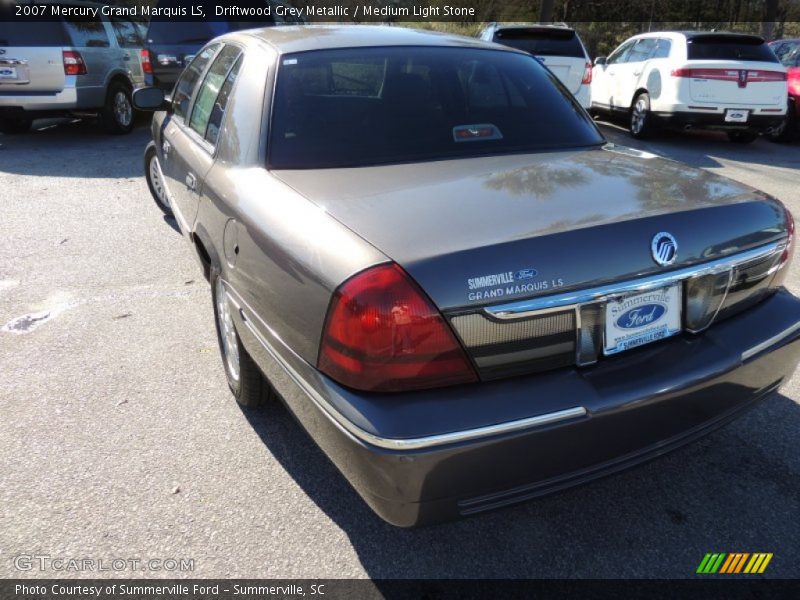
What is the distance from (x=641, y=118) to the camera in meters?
9.70

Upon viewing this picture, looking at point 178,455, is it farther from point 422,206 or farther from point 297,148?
point 422,206

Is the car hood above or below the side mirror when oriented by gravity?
below

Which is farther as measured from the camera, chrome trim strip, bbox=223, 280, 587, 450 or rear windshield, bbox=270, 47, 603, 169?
rear windshield, bbox=270, 47, 603, 169

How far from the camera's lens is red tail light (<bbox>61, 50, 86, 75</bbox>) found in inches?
344

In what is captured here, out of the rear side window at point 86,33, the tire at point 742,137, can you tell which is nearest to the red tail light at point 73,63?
the rear side window at point 86,33

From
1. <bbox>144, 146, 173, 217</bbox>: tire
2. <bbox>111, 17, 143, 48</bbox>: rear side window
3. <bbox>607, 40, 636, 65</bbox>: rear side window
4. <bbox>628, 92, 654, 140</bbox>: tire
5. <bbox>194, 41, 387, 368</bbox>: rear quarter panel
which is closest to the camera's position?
<bbox>194, 41, 387, 368</bbox>: rear quarter panel

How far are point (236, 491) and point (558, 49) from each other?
853 centimetres

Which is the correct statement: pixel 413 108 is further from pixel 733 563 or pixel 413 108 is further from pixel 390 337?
pixel 733 563

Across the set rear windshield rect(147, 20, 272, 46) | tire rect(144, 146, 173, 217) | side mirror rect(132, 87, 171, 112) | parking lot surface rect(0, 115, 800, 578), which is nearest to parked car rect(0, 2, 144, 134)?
rear windshield rect(147, 20, 272, 46)

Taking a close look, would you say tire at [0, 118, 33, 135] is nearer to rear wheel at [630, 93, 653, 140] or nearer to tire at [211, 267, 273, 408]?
tire at [211, 267, 273, 408]

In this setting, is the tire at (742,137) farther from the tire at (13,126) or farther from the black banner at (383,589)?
the tire at (13,126)

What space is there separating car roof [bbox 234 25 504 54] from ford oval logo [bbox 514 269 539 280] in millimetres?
1686

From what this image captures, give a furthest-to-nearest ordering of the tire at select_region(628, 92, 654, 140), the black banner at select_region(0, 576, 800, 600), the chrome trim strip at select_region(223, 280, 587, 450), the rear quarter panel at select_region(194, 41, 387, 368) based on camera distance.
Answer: the tire at select_region(628, 92, 654, 140) < the black banner at select_region(0, 576, 800, 600) < the rear quarter panel at select_region(194, 41, 387, 368) < the chrome trim strip at select_region(223, 280, 587, 450)

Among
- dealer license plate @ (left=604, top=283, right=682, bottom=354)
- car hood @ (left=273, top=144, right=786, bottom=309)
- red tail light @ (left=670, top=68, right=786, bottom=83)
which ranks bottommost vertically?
dealer license plate @ (left=604, top=283, right=682, bottom=354)
